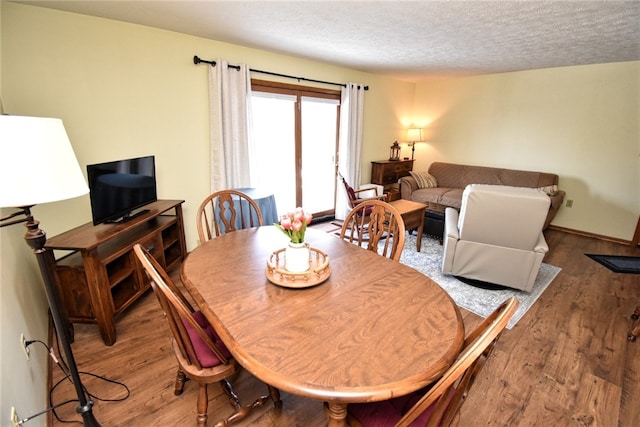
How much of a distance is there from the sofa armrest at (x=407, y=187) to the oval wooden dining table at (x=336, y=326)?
3631 millimetres

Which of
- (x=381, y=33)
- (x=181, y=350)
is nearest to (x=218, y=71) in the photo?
(x=381, y=33)

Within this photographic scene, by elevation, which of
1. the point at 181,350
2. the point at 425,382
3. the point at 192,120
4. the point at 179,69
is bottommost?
the point at 181,350

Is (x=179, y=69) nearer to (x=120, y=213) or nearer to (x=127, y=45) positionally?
(x=127, y=45)

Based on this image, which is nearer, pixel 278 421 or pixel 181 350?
pixel 181 350

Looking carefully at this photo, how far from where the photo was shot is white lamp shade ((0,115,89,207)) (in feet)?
2.84

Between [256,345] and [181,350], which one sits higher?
[256,345]

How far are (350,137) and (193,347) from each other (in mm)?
4004

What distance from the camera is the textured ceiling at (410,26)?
217 centimetres

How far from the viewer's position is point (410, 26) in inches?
101

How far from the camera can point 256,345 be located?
97 centimetres

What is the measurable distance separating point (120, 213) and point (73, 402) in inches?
51.0

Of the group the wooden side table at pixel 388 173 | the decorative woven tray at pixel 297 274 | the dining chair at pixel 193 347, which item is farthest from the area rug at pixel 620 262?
the dining chair at pixel 193 347

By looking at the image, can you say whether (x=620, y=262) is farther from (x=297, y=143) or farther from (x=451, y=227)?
(x=297, y=143)

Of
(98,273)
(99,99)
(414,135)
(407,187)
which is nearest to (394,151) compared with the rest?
(414,135)
